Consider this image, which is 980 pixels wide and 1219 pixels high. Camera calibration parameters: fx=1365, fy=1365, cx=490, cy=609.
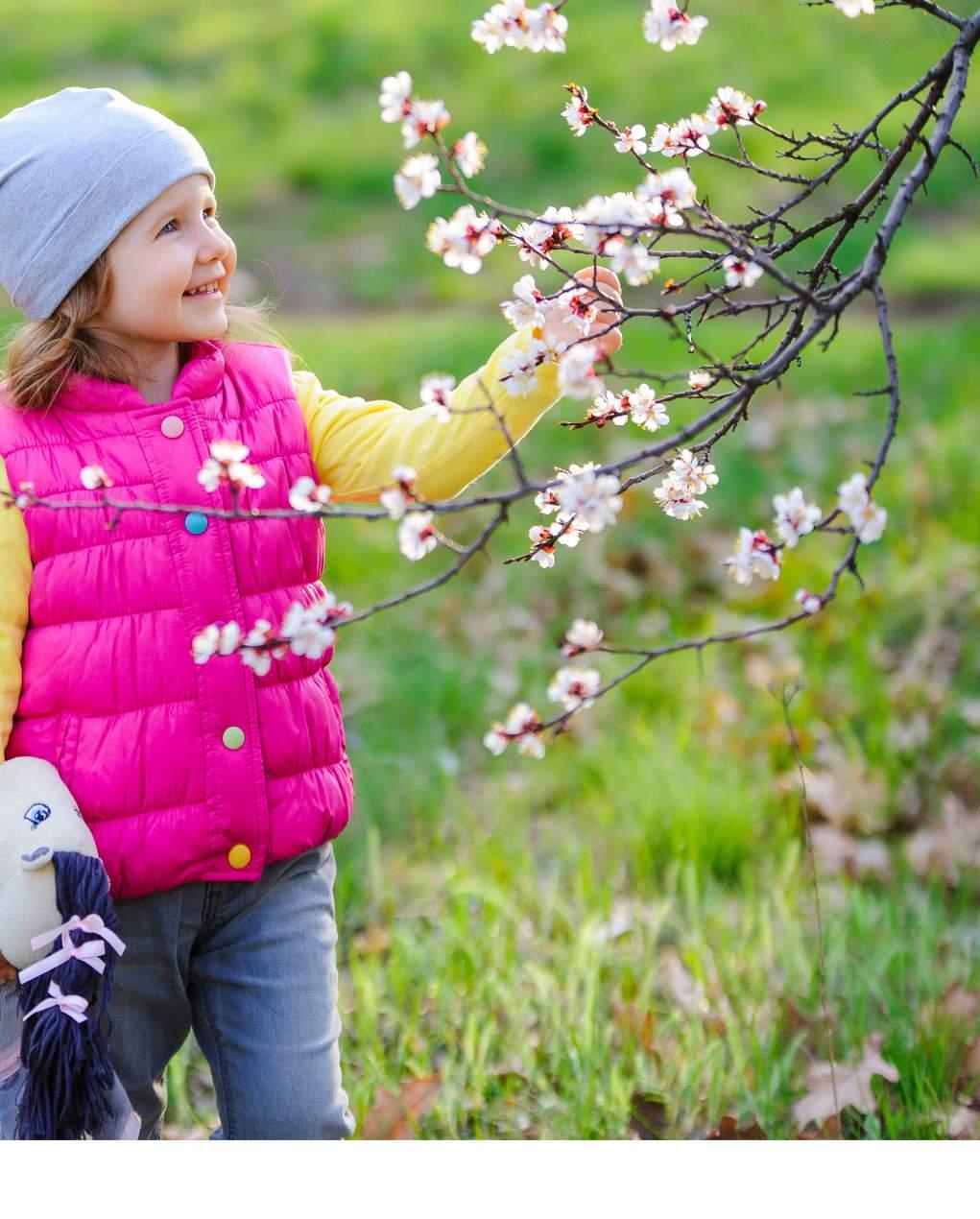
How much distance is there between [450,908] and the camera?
7.66 feet

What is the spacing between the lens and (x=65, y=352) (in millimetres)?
1364

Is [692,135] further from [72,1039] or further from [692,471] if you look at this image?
[72,1039]

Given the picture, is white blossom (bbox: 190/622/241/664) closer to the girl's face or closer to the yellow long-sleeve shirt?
the yellow long-sleeve shirt

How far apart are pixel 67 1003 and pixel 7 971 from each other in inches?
4.3

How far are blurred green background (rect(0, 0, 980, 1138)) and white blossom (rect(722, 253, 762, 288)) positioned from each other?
2.02 feet

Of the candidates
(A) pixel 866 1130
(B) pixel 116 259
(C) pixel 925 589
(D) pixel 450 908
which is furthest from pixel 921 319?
(B) pixel 116 259

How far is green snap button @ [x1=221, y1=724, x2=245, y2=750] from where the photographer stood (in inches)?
53.5

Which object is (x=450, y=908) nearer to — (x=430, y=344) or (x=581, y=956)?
(x=581, y=956)

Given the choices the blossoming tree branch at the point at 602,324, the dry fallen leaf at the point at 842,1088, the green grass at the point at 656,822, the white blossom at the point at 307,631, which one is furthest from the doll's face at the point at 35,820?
the dry fallen leaf at the point at 842,1088

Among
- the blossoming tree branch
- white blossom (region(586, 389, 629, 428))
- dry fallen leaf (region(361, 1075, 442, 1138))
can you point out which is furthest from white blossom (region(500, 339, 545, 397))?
dry fallen leaf (region(361, 1075, 442, 1138))

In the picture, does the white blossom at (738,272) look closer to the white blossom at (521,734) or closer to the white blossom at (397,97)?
the white blossom at (397,97)

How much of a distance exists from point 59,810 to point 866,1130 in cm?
109

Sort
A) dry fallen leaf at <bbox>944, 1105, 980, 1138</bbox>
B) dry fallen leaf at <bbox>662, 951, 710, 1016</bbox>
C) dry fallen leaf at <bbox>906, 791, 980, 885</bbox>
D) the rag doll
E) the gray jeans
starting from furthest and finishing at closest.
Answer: dry fallen leaf at <bbox>906, 791, 980, 885</bbox> → dry fallen leaf at <bbox>662, 951, 710, 1016</bbox> → dry fallen leaf at <bbox>944, 1105, 980, 1138</bbox> → the gray jeans → the rag doll

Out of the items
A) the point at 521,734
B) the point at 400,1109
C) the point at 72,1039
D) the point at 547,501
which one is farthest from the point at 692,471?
the point at 400,1109
